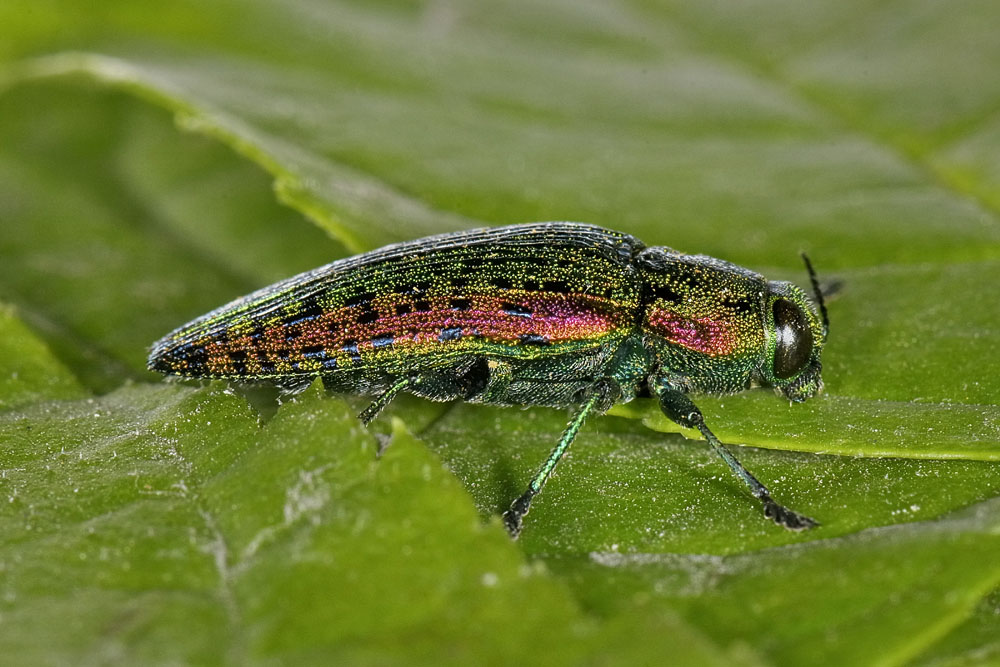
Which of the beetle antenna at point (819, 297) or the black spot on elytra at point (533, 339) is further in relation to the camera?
the beetle antenna at point (819, 297)

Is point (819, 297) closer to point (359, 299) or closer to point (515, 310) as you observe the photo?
point (515, 310)

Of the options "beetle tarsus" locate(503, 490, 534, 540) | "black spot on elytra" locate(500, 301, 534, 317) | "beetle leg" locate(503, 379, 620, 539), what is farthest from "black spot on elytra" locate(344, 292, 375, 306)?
"beetle tarsus" locate(503, 490, 534, 540)

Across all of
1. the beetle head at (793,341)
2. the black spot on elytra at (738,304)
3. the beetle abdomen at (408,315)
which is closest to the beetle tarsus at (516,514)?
the beetle abdomen at (408,315)

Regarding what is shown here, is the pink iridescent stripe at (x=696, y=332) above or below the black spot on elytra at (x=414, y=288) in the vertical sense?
below

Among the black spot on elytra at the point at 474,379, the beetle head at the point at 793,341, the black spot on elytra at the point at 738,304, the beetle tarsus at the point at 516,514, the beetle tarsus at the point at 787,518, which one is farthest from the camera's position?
the black spot on elytra at the point at 738,304

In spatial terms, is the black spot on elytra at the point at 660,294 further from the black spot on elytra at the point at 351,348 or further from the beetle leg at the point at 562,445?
the black spot on elytra at the point at 351,348

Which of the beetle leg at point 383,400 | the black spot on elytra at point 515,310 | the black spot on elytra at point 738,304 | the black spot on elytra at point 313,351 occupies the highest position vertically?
the black spot on elytra at point 738,304

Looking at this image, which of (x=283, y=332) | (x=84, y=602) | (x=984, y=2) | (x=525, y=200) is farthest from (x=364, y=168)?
(x=984, y=2)
